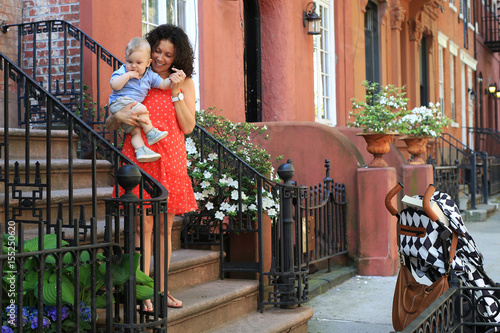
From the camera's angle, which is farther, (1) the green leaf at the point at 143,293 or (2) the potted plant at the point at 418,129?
(2) the potted plant at the point at 418,129

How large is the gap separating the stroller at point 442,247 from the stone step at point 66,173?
2.51 metres

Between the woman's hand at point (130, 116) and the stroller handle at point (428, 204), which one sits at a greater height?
the woman's hand at point (130, 116)

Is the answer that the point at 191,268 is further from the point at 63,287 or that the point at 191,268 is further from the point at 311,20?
the point at 311,20

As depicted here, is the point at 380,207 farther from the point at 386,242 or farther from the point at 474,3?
the point at 474,3

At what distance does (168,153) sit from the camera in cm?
422

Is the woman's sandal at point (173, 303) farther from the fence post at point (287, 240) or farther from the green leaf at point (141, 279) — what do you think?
the fence post at point (287, 240)

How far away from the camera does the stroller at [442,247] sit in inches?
172

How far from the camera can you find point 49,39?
6094 mm

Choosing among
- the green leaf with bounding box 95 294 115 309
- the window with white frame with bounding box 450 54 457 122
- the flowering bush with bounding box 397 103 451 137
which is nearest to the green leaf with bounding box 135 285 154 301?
the green leaf with bounding box 95 294 115 309

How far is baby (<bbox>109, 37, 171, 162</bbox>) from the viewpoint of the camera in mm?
3990

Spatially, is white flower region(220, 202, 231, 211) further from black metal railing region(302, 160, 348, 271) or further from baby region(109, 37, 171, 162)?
black metal railing region(302, 160, 348, 271)

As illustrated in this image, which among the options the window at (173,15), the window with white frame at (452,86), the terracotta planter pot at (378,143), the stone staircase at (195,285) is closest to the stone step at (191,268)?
the stone staircase at (195,285)

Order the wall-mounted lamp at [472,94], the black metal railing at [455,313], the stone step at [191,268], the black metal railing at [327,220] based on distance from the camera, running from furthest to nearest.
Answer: the wall-mounted lamp at [472,94], the black metal railing at [327,220], the stone step at [191,268], the black metal railing at [455,313]

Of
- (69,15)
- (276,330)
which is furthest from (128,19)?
(276,330)
